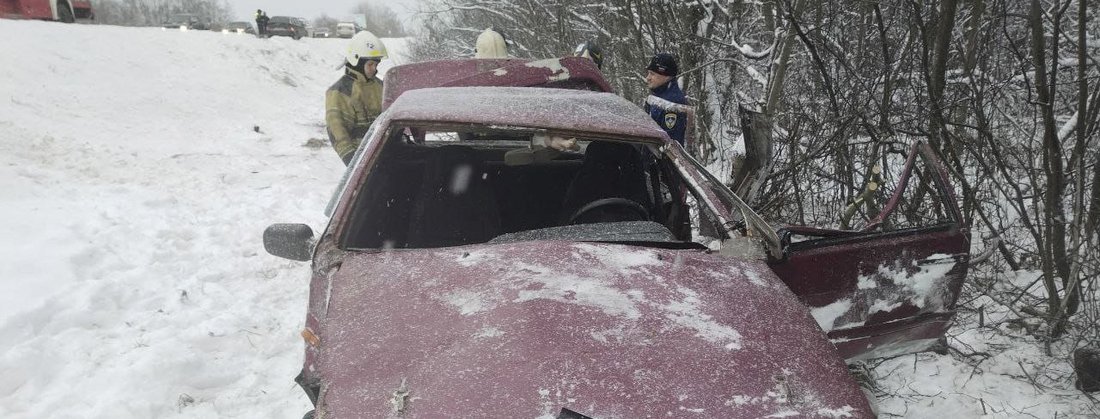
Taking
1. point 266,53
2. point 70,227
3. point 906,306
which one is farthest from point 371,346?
point 266,53

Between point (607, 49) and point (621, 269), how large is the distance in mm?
8205

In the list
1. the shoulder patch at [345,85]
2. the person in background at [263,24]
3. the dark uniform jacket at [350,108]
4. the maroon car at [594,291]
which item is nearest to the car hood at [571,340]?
the maroon car at [594,291]

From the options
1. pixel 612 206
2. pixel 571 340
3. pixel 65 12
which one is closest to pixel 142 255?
pixel 612 206

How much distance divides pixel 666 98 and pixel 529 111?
2392 mm

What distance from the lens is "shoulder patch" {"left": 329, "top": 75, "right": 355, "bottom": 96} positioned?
15.7 ft

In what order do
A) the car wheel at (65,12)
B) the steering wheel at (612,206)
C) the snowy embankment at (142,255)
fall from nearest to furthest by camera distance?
the steering wheel at (612,206) → the snowy embankment at (142,255) → the car wheel at (65,12)

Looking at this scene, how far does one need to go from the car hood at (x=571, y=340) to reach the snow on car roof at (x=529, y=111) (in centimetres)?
65

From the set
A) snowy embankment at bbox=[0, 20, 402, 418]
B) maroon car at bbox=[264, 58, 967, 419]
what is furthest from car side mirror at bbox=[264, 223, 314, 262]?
snowy embankment at bbox=[0, 20, 402, 418]

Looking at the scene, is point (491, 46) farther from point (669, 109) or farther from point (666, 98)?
point (669, 109)

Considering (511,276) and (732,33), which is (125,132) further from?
(511,276)

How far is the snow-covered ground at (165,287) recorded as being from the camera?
9.39 ft

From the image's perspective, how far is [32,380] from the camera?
2922mm

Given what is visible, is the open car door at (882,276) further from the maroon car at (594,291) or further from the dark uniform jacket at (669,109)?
the dark uniform jacket at (669,109)

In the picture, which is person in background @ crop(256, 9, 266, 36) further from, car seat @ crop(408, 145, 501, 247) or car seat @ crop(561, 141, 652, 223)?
car seat @ crop(561, 141, 652, 223)
